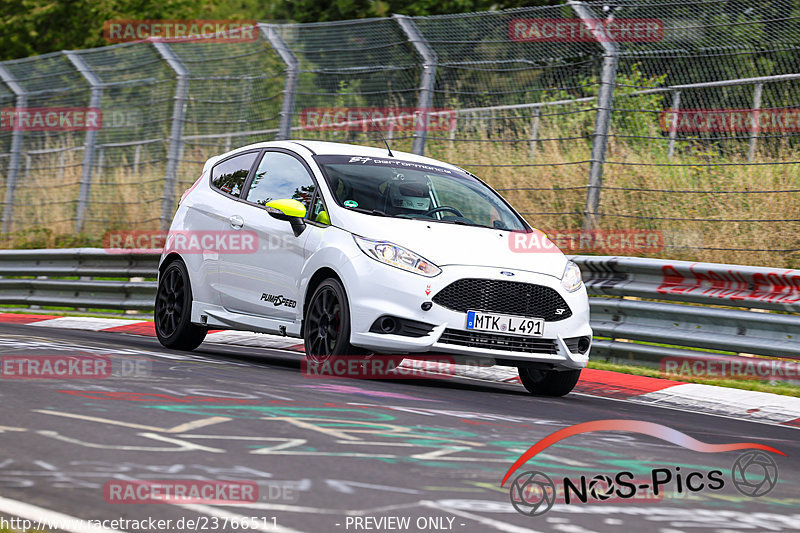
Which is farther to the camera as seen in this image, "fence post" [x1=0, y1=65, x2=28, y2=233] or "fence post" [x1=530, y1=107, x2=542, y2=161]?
"fence post" [x1=0, y1=65, x2=28, y2=233]

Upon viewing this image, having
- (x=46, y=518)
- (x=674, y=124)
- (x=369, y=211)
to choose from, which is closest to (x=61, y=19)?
(x=674, y=124)

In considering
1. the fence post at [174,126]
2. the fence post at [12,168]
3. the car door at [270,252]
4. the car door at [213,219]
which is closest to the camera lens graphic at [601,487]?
the car door at [270,252]

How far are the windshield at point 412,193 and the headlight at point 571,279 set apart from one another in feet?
2.40

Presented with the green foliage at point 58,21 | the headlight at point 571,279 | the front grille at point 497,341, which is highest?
the green foliage at point 58,21

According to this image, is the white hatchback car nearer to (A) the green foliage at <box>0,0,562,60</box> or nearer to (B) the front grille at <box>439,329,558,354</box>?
(B) the front grille at <box>439,329,558,354</box>

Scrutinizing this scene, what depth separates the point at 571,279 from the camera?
343 inches

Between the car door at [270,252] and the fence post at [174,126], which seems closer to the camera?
the car door at [270,252]

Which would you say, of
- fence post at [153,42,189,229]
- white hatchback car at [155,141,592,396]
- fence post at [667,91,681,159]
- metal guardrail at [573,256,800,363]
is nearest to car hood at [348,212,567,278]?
white hatchback car at [155,141,592,396]

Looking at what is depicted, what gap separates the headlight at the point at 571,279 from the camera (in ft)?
28.3

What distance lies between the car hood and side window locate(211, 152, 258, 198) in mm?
1845

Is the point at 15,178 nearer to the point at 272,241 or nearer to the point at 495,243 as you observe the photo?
the point at 272,241

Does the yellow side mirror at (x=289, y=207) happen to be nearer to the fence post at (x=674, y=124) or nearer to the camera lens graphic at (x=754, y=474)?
the camera lens graphic at (x=754, y=474)

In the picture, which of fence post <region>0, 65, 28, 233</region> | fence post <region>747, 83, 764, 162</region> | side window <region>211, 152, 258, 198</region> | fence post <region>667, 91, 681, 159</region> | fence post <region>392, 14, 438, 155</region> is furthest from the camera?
fence post <region>0, 65, 28, 233</region>

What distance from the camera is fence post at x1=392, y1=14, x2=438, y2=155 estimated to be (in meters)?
13.5
